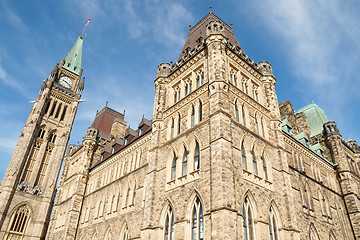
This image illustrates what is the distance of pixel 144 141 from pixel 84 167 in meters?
11.2

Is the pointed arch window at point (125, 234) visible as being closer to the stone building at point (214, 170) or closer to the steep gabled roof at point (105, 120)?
the stone building at point (214, 170)

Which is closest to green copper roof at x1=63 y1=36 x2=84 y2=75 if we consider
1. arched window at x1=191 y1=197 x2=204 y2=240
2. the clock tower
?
the clock tower

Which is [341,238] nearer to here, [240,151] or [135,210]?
[240,151]

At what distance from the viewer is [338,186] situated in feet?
91.0

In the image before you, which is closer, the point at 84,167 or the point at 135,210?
the point at 135,210

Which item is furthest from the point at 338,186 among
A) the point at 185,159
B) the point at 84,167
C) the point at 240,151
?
the point at 84,167

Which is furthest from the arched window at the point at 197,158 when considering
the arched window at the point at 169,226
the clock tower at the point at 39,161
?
the clock tower at the point at 39,161

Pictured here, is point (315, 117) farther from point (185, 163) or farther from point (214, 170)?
point (214, 170)

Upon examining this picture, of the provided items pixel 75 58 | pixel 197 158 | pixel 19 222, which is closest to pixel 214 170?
pixel 197 158

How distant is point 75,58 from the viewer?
70.9m

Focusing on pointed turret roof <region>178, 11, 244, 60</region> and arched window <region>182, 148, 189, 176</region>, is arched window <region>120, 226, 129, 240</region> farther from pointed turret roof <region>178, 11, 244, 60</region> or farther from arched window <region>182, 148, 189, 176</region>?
pointed turret roof <region>178, 11, 244, 60</region>

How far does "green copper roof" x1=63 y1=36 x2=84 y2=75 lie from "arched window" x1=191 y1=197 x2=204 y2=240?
59.8m

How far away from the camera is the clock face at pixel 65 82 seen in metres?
63.0

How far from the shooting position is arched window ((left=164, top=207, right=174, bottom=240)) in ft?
54.7
